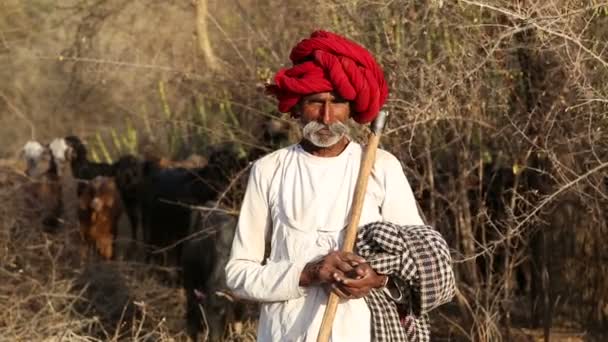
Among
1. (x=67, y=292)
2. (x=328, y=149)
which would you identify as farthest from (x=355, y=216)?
(x=67, y=292)

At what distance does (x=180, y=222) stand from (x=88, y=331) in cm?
195

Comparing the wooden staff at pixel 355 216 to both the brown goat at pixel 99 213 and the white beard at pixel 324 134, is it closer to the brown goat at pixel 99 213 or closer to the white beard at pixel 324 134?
→ the white beard at pixel 324 134

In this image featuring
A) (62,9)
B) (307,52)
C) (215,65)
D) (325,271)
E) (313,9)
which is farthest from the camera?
(62,9)

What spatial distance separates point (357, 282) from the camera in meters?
3.10

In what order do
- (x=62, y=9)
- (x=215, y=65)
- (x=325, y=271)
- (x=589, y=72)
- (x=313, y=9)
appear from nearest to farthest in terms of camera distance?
(x=325, y=271) → (x=589, y=72) → (x=313, y=9) → (x=215, y=65) → (x=62, y=9)

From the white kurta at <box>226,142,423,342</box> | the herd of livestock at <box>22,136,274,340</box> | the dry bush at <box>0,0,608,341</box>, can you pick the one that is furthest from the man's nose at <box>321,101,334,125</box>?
the herd of livestock at <box>22,136,274,340</box>

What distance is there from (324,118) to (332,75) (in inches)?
5.2

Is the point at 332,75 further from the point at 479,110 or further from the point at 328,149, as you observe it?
the point at 479,110

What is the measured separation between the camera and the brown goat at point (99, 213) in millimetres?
8828

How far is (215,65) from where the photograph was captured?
7.00 meters

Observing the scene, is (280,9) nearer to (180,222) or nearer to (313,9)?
(313,9)

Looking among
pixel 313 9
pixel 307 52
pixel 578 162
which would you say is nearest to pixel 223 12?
pixel 313 9

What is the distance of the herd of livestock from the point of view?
6707mm

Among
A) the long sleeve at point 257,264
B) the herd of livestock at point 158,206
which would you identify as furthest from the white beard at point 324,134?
the herd of livestock at point 158,206
